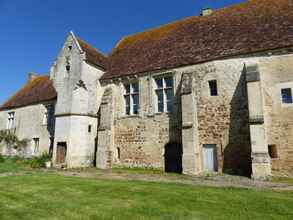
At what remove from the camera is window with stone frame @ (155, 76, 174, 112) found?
16.3 meters

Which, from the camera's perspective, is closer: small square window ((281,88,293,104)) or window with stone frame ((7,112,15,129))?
small square window ((281,88,293,104))

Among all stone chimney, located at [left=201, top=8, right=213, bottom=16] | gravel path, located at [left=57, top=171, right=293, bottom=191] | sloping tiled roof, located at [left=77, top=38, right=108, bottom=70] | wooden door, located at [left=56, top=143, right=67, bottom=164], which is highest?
stone chimney, located at [left=201, top=8, right=213, bottom=16]

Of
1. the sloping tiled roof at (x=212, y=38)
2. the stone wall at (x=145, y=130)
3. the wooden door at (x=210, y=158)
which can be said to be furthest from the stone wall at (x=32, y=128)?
the wooden door at (x=210, y=158)

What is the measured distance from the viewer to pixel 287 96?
13.1m

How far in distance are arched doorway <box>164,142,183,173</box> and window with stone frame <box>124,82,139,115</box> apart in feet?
12.9

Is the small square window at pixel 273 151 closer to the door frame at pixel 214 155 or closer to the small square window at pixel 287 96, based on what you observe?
the small square window at pixel 287 96

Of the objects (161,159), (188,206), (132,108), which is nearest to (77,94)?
(132,108)

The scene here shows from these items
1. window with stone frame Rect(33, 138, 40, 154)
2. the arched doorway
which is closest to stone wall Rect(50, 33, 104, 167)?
window with stone frame Rect(33, 138, 40, 154)

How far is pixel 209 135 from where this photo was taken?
1446cm

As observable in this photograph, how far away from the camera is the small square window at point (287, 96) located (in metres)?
13.0

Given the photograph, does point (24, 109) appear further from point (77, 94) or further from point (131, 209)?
point (131, 209)

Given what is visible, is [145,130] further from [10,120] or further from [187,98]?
[10,120]

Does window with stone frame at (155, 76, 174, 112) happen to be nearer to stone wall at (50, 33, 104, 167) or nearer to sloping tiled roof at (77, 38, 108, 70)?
stone wall at (50, 33, 104, 167)

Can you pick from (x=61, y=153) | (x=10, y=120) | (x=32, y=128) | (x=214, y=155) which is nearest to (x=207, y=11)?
(x=214, y=155)
